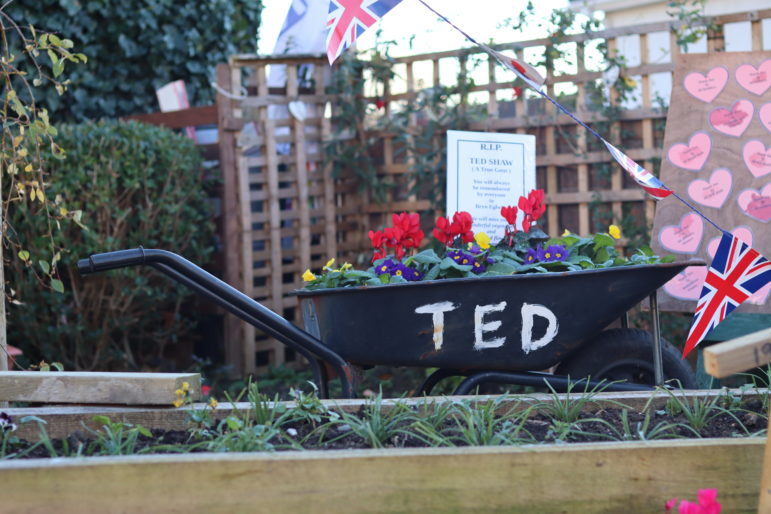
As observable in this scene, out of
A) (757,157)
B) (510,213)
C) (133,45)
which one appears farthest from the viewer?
(133,45)

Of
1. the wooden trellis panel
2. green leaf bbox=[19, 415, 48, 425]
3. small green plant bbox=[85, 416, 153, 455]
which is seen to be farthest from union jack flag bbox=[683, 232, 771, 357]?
the wooden trellis panel

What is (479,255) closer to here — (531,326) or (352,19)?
(531,326)

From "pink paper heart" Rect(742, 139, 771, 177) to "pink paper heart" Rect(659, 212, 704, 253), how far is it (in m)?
0.25

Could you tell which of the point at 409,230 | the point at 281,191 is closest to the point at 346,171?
the point at 281,191

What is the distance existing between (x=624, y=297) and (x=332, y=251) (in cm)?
345

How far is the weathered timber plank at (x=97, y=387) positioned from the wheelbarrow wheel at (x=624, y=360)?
122 cm

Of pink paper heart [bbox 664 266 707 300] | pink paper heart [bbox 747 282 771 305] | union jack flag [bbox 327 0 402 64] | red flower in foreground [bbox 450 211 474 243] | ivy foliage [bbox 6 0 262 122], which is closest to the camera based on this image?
red flower in foreground [bbox 450 211 474 243]

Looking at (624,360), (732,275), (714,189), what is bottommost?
(624,360)

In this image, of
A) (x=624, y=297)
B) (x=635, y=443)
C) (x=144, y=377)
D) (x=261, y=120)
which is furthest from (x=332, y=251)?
(x=635, y=443)

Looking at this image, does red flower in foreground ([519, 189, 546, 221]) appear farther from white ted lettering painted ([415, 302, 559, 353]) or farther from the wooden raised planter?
the wooden raised planter

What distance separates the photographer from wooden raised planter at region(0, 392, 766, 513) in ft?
4.91

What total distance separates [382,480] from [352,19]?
6.00ft

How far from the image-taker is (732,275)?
2.81 m

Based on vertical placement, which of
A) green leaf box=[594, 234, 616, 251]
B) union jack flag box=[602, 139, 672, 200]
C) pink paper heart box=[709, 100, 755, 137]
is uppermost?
pink paper heart box=[709, 100, 755, 137]
